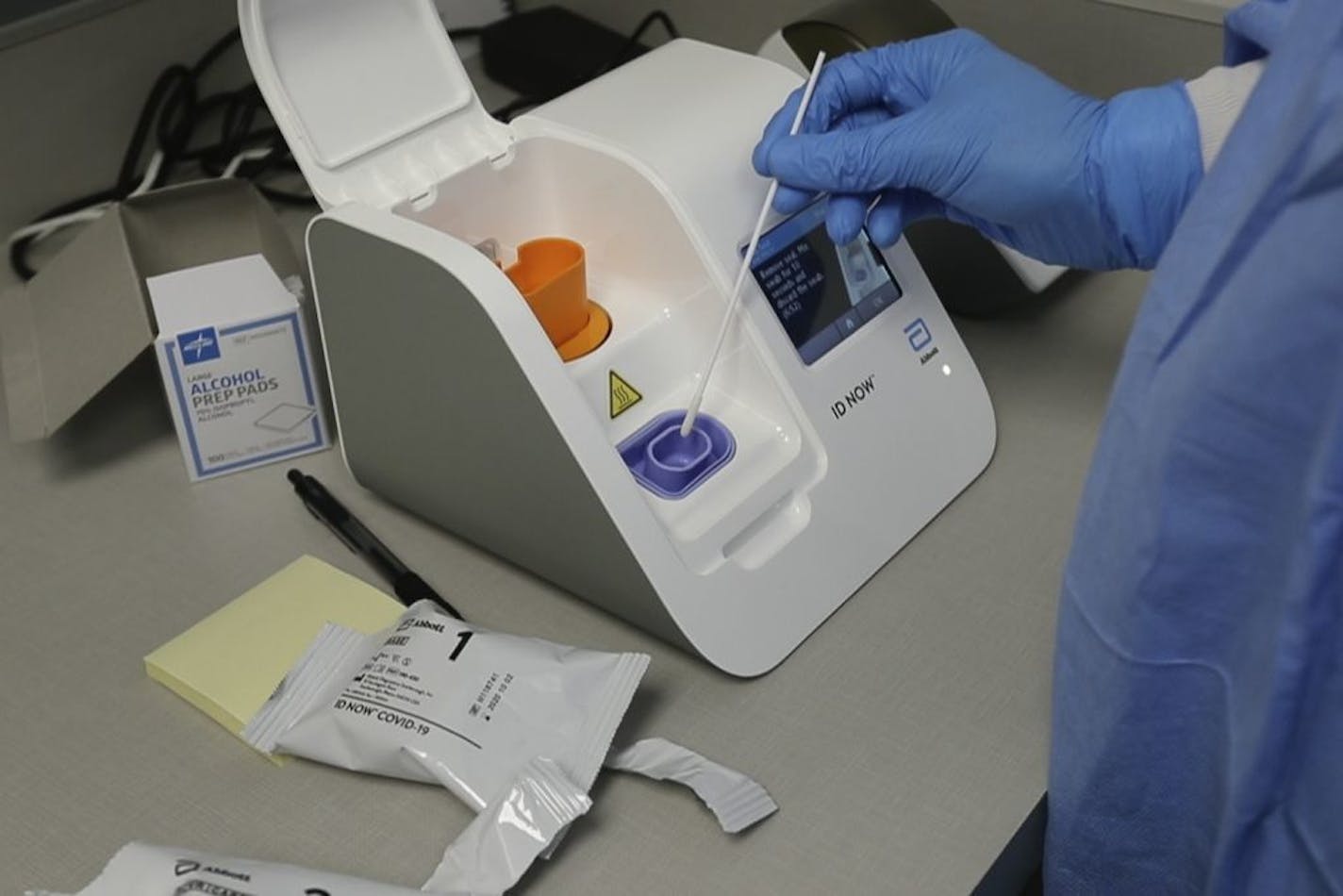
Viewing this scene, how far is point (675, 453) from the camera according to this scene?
2.40ft

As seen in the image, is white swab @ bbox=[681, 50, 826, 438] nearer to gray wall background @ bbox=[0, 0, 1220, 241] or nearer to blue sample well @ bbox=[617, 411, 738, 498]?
blue sample well @ bbox=[617, 411, 738, 498]

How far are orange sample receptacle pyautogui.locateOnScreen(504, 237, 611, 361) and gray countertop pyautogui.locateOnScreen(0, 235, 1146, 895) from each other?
0.14 metres

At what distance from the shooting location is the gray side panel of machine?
0.67 metres

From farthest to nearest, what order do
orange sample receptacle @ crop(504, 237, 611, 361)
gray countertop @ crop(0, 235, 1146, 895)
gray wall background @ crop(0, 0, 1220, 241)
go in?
gray wall background @ crop(0, 0, 1220, 241) → orange sample receptacle @ crop(504, 237, 611, 361) → gray countertop @ crop(0, 235, 1146, 895)

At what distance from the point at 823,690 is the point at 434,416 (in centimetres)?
25

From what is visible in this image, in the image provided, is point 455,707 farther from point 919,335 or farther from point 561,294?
point 919,335

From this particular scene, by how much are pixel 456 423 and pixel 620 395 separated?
88 millimetres

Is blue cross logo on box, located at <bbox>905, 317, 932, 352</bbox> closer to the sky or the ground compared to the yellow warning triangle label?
closer to the ground

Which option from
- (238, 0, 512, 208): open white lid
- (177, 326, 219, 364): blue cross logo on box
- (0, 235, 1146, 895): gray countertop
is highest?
(238, 0, 512, 208): open white lid

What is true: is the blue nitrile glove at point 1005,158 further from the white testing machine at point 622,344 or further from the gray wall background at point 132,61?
the gray wall background at point 132,61

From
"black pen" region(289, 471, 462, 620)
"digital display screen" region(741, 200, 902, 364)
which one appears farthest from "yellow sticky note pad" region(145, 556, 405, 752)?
"digital display screen" region(741, 200, 902, 364)

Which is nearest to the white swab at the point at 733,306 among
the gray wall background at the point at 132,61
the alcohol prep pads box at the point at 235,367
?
the alcohol prep pads box at the point at 235,367

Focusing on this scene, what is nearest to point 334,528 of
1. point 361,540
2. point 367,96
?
point 361,540

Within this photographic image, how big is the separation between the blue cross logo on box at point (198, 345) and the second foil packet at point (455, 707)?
0.68 ft
